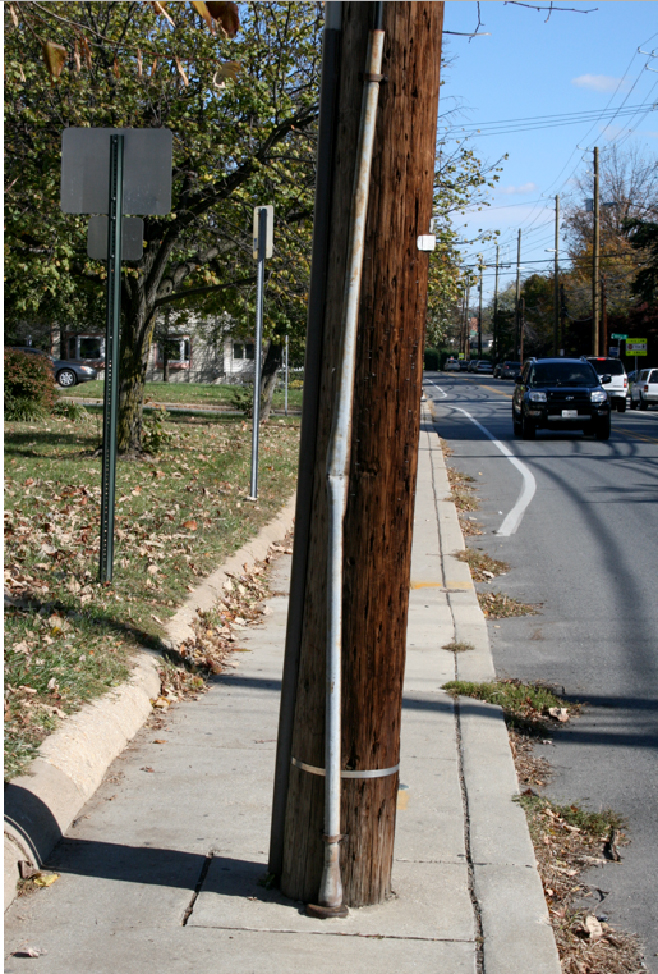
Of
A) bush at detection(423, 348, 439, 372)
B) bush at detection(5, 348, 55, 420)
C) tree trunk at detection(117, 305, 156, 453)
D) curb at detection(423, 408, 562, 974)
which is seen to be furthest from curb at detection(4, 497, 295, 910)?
bush at detection(423, 348, 439, 372)

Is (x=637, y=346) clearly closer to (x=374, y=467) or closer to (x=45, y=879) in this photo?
(x=374, y=467)

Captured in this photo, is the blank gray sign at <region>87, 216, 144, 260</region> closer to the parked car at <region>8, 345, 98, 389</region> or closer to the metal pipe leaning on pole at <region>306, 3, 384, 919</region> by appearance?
the metal pipe leaning on pole at <region>306, 3, 384, 919</region>

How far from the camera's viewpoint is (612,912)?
362 centimetres

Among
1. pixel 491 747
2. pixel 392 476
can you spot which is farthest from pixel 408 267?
pixel 491 747

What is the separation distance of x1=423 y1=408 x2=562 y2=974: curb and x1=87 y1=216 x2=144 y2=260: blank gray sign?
11.8 feet

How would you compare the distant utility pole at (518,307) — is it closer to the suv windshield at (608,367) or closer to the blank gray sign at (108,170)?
the suv windshield at (608,367)

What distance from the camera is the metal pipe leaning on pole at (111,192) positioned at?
22.6ft

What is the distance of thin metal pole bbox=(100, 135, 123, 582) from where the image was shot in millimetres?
6832

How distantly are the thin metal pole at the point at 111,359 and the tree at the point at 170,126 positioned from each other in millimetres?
4431

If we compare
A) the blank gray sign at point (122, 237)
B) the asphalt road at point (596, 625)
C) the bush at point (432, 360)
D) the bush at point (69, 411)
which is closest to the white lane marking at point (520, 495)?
the asphalt road at point (596, 625)

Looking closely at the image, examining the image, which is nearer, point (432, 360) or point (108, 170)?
point (108, 170)

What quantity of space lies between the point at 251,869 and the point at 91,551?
186 inches

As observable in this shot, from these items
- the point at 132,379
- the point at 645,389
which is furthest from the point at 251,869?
the point at 645,389

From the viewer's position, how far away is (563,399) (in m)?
22.8
